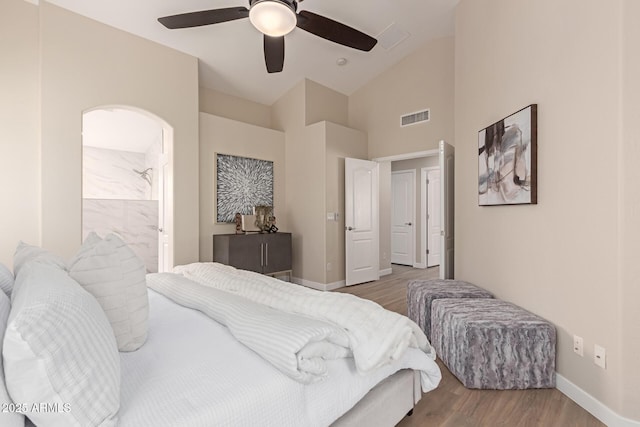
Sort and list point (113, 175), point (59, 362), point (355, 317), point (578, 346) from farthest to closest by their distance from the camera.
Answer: point (113, 175), point (578, 346), point (355, 317), point (59, 362)

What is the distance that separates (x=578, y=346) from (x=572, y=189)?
0.94m

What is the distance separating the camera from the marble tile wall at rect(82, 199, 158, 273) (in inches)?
196

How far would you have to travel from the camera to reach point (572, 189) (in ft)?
6.28

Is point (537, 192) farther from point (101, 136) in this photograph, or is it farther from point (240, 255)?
point (101, 136)

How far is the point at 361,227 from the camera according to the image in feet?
16.8

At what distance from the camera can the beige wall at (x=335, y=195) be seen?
474 cm

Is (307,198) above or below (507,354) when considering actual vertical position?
above

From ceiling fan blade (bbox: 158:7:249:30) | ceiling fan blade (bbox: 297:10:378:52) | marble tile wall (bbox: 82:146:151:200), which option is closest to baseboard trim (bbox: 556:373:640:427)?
ceiling fan blade (bbox: 297:10:378:52)

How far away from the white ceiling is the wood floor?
3919 millimetres

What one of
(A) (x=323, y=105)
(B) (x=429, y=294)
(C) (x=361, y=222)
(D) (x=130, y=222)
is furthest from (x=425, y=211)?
(D) (x=130, y=222)

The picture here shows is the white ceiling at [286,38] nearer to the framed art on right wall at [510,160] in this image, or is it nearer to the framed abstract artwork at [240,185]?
the framed abstract artwork at [240,185]

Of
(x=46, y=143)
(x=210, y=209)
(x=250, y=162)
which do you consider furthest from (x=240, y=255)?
(x=46, y=143)

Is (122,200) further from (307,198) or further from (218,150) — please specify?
(307,198)

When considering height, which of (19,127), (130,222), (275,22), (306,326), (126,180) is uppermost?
(275,22)
